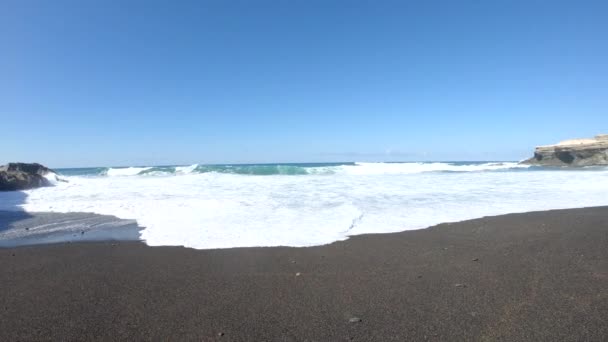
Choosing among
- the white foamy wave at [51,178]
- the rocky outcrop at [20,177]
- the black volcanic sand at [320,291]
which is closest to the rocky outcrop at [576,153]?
the black volcanic sand at [320,291]

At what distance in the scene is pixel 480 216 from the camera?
8.01 meters

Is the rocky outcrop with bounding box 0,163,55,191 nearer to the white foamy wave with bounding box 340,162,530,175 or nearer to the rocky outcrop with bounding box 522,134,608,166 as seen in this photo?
the white foamy wave with bounding box 340,162,530,175

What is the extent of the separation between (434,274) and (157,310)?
3.14 meters

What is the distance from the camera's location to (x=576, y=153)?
41.2 m

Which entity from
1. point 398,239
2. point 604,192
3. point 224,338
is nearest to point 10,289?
point 224,338

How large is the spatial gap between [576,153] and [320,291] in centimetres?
5064

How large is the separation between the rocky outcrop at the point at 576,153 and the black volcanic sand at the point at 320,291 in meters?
44.8

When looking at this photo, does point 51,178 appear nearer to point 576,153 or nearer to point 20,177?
point 20,177

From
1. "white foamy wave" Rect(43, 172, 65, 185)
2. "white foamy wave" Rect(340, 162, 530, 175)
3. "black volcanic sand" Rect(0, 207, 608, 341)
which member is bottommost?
"white foamy wave" Rect(340, 162, 530, 175)

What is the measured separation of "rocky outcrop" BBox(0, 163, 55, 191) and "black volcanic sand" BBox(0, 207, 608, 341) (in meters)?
16.8

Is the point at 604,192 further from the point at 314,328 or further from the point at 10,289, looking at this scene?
the point at 10,289

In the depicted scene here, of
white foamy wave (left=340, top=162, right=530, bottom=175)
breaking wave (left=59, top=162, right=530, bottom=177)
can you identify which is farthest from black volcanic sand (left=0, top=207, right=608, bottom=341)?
breaking wave (left=59, top=162, right=530, bottom=177)

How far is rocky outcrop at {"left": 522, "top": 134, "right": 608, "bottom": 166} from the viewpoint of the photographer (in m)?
39.6

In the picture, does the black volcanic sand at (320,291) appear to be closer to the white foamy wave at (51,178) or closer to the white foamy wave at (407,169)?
the white foamy wave at (51,178)
